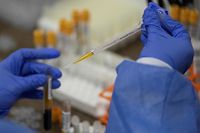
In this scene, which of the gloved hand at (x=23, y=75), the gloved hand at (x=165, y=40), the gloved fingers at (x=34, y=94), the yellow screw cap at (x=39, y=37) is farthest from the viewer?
the yellow screw cap at (x=39, y=37)

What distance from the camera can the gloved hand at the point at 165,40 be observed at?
1.15 m

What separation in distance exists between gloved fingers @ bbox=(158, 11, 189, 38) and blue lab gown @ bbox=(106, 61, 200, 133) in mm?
187

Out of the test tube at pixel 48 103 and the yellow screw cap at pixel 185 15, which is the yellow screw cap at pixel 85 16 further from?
the test tube at pixel 48 103

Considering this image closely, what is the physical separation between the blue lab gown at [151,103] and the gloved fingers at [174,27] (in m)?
0.19

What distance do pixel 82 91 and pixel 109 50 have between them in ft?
1.09

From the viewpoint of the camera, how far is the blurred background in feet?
5.47

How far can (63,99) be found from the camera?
1745 millimetres

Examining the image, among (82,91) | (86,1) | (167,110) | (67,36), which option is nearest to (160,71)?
(167,110)

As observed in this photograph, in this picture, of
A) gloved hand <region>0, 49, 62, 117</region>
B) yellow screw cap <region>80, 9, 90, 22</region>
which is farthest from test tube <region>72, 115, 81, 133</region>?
yellow screw cap <region>80, 9, 90, 22</region>

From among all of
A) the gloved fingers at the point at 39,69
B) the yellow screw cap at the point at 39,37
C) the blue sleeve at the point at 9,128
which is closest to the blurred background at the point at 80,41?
the yellow screw cap at the point at 39,37

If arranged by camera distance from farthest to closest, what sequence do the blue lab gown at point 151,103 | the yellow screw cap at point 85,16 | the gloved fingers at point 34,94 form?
the yellow screw cap at point 85,16, the gloved fingers at point 34,94, the blue lab gown at point 151,103

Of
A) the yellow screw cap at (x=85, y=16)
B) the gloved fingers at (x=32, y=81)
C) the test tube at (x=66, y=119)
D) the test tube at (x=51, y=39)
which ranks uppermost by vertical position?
the yellow screw cap at (x=85, y=16)

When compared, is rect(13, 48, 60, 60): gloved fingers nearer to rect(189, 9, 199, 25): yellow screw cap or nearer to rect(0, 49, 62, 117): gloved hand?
rect(0, 49, 62, 117): gloved hand

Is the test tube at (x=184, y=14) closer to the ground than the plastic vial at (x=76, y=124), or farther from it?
farther from it
